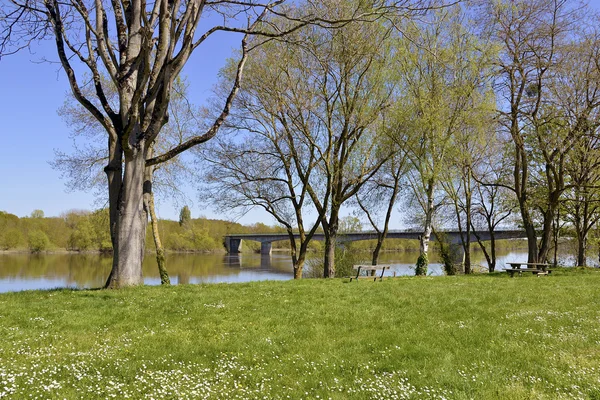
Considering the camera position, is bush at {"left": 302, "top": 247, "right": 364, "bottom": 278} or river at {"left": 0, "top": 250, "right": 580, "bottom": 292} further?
bush at {"left": 302, "top": 247, "right": 364, "bottom": 278}

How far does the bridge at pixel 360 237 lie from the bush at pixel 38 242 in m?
27.5

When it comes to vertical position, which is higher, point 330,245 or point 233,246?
point 330,245

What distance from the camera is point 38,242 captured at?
214 ft

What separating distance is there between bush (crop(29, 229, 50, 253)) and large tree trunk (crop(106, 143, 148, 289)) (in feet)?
213

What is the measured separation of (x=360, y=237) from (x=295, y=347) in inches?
1569

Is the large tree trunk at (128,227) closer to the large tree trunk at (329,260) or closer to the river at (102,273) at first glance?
the river at (102,273)

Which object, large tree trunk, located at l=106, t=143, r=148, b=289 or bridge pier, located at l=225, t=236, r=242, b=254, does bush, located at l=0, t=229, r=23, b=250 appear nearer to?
bridge pier, located at l=225, t=236, r=242, b=254

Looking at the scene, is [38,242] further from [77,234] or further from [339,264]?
[339,264]

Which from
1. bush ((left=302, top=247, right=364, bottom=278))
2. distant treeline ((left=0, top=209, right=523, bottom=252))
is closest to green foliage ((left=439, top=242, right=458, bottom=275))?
bush ((left=302, top=247, right=364, bottom=278))

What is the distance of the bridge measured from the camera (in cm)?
3516

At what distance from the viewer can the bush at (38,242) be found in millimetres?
65438

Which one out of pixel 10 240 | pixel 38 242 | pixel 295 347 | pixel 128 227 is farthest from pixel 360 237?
pixel 10 240

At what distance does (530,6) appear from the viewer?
766 inches

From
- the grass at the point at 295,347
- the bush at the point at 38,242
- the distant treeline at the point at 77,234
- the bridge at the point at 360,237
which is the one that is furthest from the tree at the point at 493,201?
the bush at the point at 38,242
